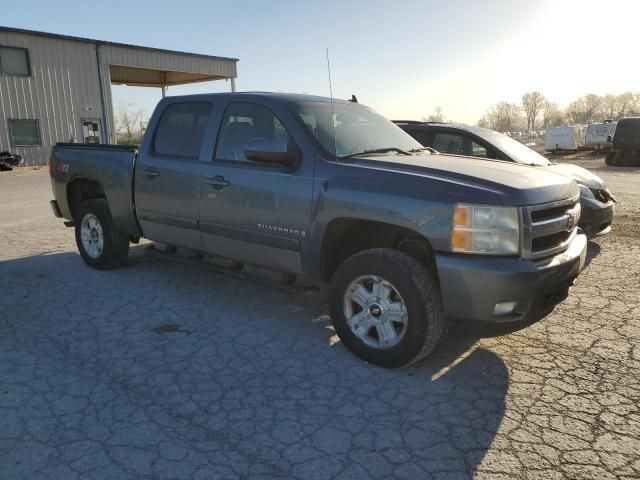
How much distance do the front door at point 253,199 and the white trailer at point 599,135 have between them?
31219 mm

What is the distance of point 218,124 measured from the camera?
15.6 ft

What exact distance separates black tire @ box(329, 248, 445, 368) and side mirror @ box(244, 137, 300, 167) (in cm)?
90

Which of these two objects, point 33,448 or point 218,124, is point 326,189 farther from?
point 33,448

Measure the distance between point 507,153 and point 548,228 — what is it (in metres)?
3.82

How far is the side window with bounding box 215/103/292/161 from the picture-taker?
4.44 metres

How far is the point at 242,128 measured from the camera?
462 centimetres

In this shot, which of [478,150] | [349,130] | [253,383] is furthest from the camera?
[478,150]

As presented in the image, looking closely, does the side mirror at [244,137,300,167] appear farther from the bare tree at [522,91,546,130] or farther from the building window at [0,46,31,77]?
the bare tree at [522,91,546,130]

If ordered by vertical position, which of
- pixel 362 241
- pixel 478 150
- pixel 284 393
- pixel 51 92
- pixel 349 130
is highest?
pixel 51 92

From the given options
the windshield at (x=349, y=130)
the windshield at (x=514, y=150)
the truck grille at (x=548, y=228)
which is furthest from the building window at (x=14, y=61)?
the truck grille at (x=548, y=228)

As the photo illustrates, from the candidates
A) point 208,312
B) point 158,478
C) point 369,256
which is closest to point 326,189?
point 369,256

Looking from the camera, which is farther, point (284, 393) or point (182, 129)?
point (182, 129)

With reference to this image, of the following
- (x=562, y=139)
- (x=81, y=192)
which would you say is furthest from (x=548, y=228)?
(x=562, y=139)

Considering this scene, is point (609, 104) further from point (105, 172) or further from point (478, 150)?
point (105, 172)
